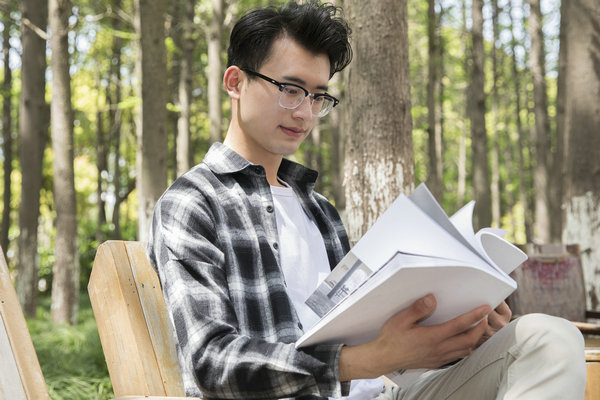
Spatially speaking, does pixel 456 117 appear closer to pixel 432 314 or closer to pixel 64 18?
pixel 64 18

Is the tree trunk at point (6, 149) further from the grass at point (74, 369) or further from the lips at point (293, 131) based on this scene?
the lips at point (293, 131)

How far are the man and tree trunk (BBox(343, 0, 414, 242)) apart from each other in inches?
58.7

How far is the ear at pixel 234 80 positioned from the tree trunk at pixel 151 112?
5.37 m

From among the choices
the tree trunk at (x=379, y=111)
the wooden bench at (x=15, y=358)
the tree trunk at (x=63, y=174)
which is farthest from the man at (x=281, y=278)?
the tree trunk at (x=63, y=174)

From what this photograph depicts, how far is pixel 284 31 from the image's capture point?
2.22 m

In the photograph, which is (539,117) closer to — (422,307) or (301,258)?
(301,258)

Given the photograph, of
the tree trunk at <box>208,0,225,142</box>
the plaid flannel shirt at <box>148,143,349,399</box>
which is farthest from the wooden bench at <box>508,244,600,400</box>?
the tree trunk at <box>208,0,225,142</box>

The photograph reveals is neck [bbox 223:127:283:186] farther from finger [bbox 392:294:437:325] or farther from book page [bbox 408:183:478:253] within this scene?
finger [bbox 392:294:437:325]

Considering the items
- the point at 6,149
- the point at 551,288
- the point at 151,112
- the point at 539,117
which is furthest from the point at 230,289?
the point at 539,117

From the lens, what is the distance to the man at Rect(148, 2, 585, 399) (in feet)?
5.48

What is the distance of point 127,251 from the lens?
2.46 meters

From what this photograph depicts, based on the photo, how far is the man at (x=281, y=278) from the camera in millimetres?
1670

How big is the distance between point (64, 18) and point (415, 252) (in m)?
8.67

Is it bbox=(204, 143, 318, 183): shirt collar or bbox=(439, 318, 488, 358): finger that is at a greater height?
bbox=(204, 143, 318, 183): shirt collar
